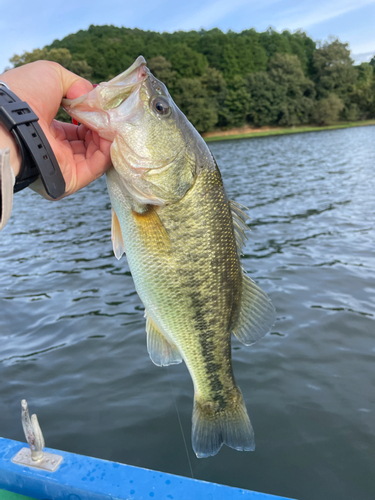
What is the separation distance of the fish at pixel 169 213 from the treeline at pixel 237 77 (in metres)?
55.4

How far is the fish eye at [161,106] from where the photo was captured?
207cm

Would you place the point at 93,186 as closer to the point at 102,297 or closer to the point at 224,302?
the point at 102,297

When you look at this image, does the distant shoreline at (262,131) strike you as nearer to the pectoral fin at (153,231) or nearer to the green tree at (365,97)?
the green tree at (365,97)

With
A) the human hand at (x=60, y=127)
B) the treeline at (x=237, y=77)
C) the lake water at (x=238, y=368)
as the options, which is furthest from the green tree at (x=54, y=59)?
the human hand at (x=60, y=127)

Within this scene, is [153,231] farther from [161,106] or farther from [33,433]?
[33,433]

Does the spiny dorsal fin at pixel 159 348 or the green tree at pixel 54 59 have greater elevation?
the green tree at pixel 54 59

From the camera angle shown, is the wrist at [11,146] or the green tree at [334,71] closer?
the wrist at [11,146]

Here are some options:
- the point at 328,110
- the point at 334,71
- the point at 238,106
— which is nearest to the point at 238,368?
the point at 238,106

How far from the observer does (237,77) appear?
219ft

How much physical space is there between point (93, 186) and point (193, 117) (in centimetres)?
3900

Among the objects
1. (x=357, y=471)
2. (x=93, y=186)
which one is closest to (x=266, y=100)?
(x=93, y=186)

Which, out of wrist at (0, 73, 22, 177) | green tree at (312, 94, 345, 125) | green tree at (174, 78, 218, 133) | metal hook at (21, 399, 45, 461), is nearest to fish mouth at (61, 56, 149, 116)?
wrist at (0, 73, 22, 177)

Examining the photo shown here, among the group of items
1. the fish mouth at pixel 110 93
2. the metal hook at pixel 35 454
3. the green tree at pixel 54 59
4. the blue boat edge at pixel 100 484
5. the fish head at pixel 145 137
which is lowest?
the blue boat edge at pixel 100 484

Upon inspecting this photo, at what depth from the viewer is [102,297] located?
276 inches
